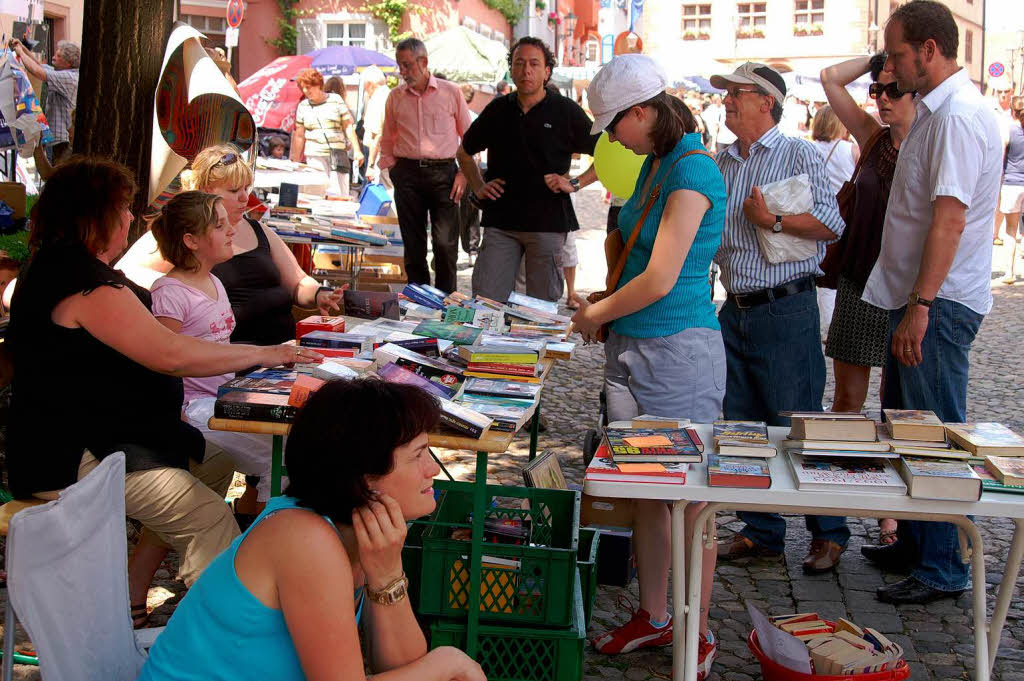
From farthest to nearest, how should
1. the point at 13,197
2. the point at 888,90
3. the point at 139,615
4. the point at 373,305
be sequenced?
the point at 13,197 → the point at 373,305 → the point at 888,90 → the point at 139,615

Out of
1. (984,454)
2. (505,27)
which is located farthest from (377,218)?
(505,27)

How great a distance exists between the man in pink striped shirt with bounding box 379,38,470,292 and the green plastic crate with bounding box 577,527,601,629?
13.4ft

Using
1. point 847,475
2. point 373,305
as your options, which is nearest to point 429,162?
point 373,305

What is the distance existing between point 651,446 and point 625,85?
1041 mm

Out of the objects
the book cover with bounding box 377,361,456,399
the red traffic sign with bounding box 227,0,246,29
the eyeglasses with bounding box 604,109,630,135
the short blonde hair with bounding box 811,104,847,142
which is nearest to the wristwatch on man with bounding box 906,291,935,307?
the eyeglasses with bounding box 604,109,630,135

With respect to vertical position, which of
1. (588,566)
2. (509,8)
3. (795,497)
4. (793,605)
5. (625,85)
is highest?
(509,8)

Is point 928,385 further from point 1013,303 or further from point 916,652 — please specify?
point 1013,303

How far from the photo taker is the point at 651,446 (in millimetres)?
2656

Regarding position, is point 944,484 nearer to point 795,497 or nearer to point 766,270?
point 795,497

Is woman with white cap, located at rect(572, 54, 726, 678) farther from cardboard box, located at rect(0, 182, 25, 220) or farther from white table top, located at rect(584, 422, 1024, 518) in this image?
cardboard box, located at rect(0, 182, 25, 220)

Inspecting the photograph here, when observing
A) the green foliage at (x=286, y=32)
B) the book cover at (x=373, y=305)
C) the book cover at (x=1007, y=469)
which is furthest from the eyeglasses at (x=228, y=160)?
the green foliage at (x=286, y=32)

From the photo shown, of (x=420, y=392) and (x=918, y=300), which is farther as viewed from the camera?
(x=918, y=300)

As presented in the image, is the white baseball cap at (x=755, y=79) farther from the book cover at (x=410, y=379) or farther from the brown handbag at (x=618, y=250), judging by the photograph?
the book cover at (x=410, y=379)

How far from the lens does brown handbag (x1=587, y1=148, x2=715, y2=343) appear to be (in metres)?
3.13
